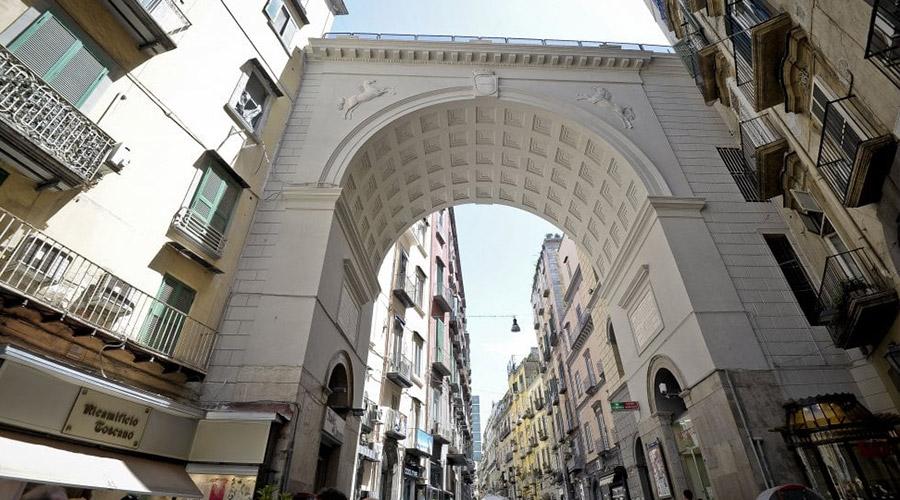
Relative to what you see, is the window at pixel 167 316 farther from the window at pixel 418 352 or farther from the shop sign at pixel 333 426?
the window at pixel 418 352

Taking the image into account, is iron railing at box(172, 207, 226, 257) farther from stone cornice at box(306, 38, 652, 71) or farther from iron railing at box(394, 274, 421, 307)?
iron railing at box(394, 274, 421, 307)

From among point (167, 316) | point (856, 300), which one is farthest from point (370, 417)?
point (856, 300)

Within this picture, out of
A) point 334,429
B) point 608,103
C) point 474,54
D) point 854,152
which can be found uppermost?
point 474,54

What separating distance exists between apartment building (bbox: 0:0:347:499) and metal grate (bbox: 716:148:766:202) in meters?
13.4

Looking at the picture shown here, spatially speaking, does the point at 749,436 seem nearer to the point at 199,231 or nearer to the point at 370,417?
the point at 370,417

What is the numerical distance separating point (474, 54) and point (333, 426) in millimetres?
13898

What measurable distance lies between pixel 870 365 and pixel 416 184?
585 inches

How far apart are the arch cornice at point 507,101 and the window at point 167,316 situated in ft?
16.7

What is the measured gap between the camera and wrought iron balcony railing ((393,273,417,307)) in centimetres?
2081

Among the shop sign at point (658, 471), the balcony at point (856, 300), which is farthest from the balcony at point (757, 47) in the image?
the shop sign at point (658, 471)

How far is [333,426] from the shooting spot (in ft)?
34.9

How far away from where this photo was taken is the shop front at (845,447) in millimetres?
7402

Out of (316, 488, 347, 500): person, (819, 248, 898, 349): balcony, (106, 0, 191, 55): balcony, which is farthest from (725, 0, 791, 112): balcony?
(106, 0, 191, 55): balcony

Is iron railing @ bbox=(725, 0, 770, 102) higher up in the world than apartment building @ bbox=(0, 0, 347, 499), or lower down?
higher up
